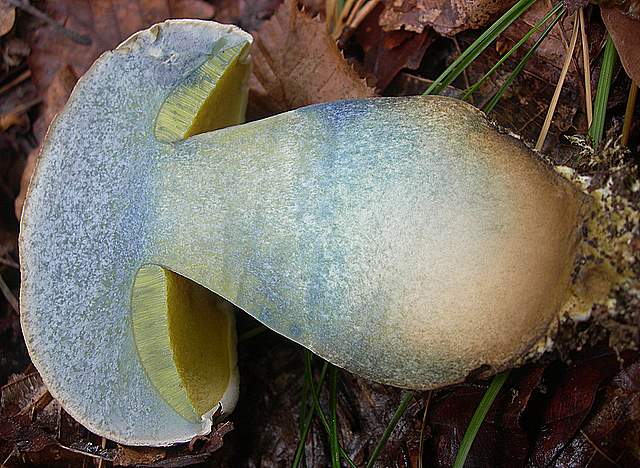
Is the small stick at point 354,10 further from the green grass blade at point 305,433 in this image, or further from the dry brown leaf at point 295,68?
the green grass blade at point 305,433

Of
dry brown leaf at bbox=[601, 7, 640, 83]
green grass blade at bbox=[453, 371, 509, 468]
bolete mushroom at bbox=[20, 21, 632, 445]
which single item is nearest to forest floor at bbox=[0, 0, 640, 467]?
dry brown leaf at bbox=[601, 7, 640, 83]

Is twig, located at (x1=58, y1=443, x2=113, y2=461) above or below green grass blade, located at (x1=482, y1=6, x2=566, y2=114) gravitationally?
below

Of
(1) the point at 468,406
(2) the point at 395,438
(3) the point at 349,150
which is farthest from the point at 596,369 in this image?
(3) the point at 349,150

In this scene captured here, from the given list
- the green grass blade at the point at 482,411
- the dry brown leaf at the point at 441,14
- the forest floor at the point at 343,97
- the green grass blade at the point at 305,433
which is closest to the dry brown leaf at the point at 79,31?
the forest floor at the point at 343,97

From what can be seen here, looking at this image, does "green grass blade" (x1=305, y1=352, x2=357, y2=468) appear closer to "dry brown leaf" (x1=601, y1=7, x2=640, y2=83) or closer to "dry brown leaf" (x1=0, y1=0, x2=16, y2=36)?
"dry brown leaf" (x1=601, y1=7, x2=640, y2=83)

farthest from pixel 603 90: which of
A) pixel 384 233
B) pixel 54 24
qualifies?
pixel 54 24

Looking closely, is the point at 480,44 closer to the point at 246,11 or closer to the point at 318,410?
the point at 246,11

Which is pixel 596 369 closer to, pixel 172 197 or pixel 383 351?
pixel 383 351
